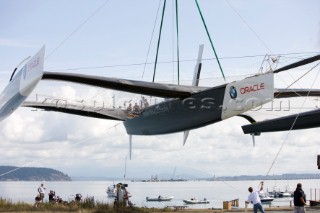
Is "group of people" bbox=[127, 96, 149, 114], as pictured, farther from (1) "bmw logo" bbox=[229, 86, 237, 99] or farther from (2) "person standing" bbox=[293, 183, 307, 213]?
(2) "person standing" bbox=[293, 183, 307, 213]

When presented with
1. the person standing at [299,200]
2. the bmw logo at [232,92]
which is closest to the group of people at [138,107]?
the bmw logo at [232,92]

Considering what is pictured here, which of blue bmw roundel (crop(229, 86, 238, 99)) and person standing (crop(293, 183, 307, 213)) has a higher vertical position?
blue bmw roundel (crop(229, 86, 238, 99))

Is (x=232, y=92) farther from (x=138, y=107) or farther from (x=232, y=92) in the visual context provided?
(x=138, y=107)

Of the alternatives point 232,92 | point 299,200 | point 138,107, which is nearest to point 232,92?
point 232,92

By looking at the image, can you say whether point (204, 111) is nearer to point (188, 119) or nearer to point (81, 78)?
point (188, 119)

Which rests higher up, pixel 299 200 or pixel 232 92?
pixel 232 92

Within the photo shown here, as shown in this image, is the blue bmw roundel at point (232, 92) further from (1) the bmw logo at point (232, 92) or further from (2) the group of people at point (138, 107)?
(2) the group of people at point (138, 107)

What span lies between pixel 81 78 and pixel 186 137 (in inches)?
315

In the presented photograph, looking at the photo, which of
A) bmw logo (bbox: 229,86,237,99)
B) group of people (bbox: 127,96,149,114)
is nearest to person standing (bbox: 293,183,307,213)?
bmw logo (bbox: 229,86,237,99)

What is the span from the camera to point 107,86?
17.8 metres

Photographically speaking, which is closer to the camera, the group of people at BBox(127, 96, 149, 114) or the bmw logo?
the bmw logo

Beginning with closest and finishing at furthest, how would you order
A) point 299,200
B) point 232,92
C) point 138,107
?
1. point 299,200
2. point 232,92
3. point 138,107

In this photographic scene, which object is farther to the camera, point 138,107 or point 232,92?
point 138,107

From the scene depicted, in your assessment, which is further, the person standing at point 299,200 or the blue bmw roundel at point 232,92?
the blue bmw roundel at point 232,92
